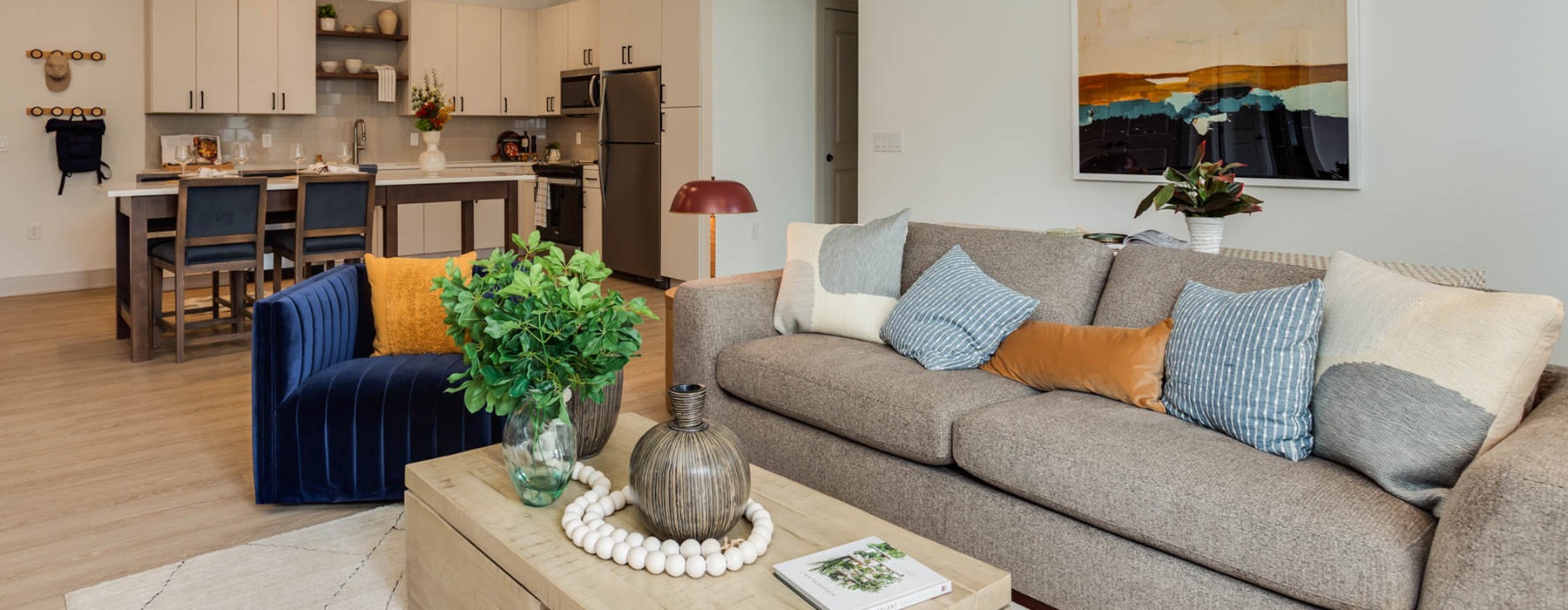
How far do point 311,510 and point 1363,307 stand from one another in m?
2.75

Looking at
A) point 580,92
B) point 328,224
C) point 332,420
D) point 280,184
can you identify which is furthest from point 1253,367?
point 580,92

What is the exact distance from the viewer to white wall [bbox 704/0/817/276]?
6449mm

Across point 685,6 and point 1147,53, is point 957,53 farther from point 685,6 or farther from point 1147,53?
point 685,6

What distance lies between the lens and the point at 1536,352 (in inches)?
72.3

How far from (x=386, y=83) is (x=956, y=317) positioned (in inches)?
251

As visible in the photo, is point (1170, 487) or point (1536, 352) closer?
point (1536, 352)

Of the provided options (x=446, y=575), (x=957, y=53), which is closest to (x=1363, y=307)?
(x=446, y=575)

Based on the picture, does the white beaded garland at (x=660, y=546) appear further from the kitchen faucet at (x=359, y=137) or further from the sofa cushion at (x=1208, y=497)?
the kitchen faucet at (x=359, y=137)

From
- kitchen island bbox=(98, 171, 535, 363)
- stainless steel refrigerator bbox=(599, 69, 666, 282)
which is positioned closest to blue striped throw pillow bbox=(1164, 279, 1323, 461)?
kitchen island bbox=(98, 171, 535, 363)

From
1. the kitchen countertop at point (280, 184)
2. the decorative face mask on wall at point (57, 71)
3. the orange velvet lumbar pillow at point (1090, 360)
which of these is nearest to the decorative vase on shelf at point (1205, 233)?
the orange velvet lumbar pillow at point (1090, 360)

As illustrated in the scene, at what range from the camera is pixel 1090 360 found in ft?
8.34

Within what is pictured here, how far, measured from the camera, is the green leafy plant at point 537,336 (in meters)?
1.84

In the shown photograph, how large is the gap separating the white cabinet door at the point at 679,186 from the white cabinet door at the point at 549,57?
65.2 inches

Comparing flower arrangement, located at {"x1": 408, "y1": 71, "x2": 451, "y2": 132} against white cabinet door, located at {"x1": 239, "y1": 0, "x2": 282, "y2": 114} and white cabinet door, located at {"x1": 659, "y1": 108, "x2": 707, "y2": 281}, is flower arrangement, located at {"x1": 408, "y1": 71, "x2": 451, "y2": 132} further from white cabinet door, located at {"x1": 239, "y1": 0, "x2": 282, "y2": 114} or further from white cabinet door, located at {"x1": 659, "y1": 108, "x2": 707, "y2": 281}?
white cabinet door, located at {"x1": 659, "y1": 108, "x2": 707, "y2": 281}
